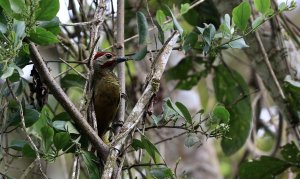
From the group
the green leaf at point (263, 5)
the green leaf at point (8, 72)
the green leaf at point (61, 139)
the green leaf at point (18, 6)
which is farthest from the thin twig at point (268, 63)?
the green leaf at point (8, 72)

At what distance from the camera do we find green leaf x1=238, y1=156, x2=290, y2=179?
10.8 feet

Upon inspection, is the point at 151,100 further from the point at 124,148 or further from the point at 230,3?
the point at 230,3

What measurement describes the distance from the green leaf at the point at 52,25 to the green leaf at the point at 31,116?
0.33 meters

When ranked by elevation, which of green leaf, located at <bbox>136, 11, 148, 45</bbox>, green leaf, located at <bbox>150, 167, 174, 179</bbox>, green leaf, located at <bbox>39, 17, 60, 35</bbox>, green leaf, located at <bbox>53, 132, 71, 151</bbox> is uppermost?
green leaf, located at <bbox>39, 17, 60, 35</bbox>

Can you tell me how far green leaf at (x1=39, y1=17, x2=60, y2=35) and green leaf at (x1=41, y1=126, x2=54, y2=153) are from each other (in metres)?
0.38

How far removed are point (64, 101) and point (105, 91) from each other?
2.68ft

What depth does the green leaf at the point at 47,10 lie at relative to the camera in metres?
2.30

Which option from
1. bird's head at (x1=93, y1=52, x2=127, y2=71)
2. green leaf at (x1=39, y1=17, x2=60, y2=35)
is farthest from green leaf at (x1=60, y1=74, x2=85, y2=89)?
green leaf at (x1=39, y1=17, x2=60, y2=35)

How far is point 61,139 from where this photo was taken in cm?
234

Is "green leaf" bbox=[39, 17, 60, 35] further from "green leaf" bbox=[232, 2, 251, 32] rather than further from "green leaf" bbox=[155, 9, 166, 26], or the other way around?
"green leaf" bbox=[232, 2, 251, 32]

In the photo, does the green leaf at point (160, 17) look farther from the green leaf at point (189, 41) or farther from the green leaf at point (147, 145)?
the green leaf at point (147, 145)

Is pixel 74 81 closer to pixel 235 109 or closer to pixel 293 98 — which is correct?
pixel 293 98

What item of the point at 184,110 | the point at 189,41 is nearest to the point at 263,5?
the point at 189,41

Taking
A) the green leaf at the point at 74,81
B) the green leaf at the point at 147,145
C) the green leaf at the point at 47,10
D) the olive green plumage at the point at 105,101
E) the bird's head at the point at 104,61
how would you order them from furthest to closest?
1. the bird's head at the point at 104,61
2. the olive green plumage at the point at 105,101
3. the green leaf at the point at 74,81
4. the green leaf at the point at 147,145
5. the green leaf at the point at 47,10
